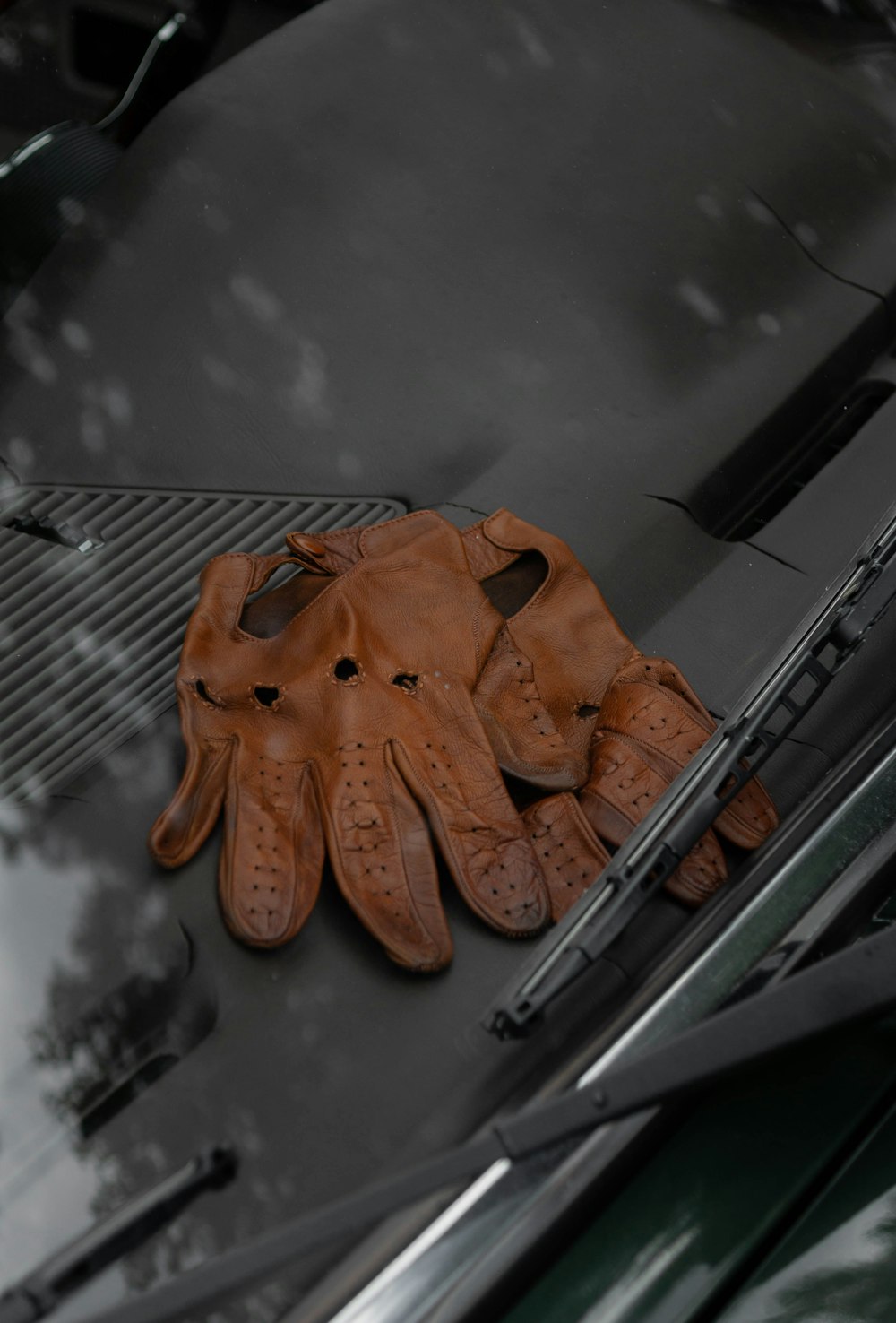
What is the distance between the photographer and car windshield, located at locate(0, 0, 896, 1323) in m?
1.08

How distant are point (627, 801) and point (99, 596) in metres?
0.64

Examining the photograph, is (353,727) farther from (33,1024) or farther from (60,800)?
(33,1024)

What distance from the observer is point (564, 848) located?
1271 mm

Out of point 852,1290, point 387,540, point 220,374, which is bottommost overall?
point 852,1290

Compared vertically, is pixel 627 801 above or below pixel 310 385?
below

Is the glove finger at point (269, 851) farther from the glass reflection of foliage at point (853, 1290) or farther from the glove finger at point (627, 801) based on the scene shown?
the glass reflection of foliage at point (853, 1290)

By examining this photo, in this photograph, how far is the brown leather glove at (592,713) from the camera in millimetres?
1255

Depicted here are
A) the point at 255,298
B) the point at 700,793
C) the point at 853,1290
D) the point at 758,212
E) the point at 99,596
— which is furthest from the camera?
the point at 758,212

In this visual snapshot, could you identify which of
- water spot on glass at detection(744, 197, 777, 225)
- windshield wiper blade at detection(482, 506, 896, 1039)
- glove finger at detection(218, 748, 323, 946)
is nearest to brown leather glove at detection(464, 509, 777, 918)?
windshield wiper blade at detection(482, 506, 896, 1039)

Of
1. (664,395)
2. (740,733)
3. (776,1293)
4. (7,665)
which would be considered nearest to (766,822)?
(740,733)

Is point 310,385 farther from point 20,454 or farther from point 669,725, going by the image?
point 669,725

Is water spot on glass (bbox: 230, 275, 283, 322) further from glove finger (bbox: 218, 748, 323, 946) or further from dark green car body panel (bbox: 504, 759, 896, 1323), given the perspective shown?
dark green car body panel (bbox: 504, 759, 896, 1323)

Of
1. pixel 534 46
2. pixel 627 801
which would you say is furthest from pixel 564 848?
pixel 534 46

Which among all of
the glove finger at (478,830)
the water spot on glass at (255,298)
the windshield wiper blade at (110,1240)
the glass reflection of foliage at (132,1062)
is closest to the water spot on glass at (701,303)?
the water spot on glass at (255,298)
